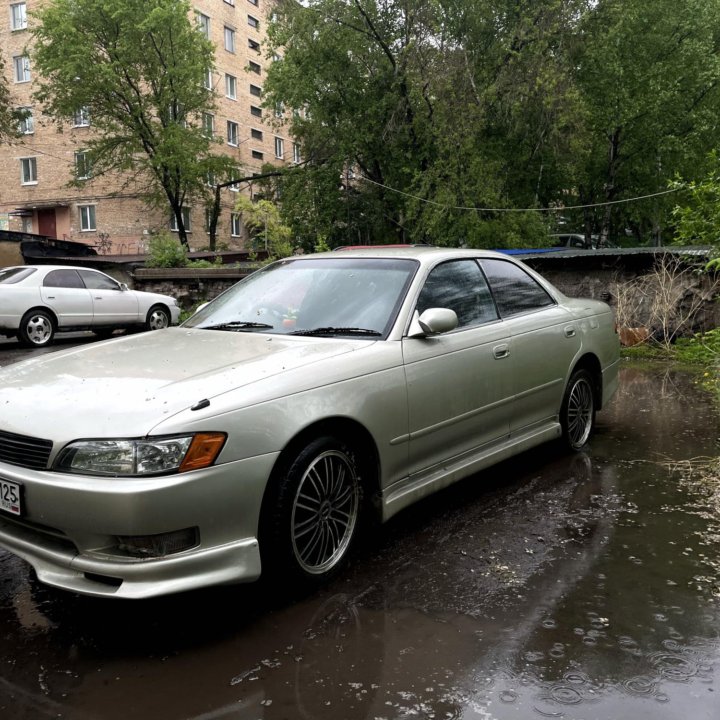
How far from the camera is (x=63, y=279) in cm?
1367

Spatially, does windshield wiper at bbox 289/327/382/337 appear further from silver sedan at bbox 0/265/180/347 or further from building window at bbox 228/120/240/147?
building window at bbox 228/120/240/147

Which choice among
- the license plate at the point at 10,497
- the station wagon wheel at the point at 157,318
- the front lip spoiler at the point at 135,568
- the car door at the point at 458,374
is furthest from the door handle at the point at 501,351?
the station wagon wheel at the point at 157,318

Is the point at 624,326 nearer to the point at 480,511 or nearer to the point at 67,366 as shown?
the point at 480,511

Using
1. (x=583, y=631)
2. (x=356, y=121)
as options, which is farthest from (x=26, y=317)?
(x=356, y=121)

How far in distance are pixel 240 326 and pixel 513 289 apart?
197 cm

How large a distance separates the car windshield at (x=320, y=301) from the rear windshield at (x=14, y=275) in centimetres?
1023

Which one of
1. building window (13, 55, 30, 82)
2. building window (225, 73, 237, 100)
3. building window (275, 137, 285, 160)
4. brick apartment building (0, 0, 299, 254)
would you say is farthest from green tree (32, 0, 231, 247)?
building window (275, 137, 285, 160)

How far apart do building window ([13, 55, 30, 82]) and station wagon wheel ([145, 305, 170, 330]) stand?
31.6m

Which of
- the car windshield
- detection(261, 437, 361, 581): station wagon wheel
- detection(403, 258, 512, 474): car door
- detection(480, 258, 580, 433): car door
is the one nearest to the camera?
detection(261, 437, 361, 581): station wagon wheel

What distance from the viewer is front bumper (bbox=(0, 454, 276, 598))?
2480 millimetres

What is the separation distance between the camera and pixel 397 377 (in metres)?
3.43

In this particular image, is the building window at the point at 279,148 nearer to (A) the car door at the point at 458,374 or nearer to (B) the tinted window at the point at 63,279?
(B) the tinted window at the point at 63,279

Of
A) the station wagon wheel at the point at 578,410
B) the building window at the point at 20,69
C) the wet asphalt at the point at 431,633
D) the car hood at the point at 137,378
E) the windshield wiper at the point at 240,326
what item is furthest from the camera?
the building window at the point at 20,69

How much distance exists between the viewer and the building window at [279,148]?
164 feet
